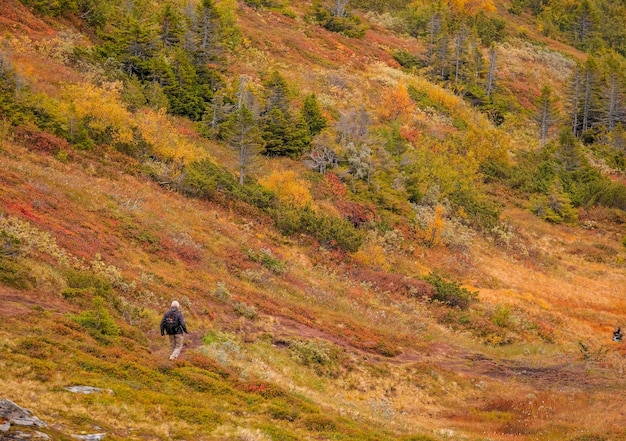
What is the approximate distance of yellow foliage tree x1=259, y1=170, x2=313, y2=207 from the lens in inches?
1437

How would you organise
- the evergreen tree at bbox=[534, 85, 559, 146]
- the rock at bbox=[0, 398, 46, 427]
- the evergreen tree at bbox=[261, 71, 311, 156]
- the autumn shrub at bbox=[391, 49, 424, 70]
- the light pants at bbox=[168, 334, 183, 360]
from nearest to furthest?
the rock at bbox=[0, 398, 46, 427] → the light pants at bbox=[168, 334, 183, 360] → the evergreen tree at bbox=[261, 71, 311, 156] → the evergreen tree at bbox=[534, 85, 559, 146] → the autumn shrub at bbox=[391, 49, 424, 70]

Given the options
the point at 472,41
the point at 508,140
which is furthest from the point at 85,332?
the point at 472,41

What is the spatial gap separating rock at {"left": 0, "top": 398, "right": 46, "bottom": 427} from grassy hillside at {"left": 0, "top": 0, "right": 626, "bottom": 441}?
21 centimetres

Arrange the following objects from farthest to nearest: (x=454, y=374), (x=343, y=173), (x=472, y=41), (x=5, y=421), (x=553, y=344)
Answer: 1. (x=472, y=41)
2. (x=343, y=173)
3. (x=553, y=344)
4. (x=454, y=374)
5. (x=5, y=421)

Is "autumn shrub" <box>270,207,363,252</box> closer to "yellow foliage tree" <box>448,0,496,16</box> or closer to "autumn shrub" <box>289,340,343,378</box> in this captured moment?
"autumn shrub" <box>289,340,343,378</box>

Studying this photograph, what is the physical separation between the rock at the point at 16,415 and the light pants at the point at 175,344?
253 inches

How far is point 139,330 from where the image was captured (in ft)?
52.7

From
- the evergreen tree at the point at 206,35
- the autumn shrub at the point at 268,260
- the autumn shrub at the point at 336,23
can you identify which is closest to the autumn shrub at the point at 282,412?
the autumn shrub at the point at 268,260

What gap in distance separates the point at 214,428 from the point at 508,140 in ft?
185

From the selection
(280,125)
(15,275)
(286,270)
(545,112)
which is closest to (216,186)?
(286,270)

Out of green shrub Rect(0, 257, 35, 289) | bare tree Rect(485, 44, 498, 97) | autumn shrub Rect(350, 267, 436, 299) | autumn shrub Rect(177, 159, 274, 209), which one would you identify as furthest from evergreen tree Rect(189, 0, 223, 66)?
bare tree Rect(485, 44, 498, 97)

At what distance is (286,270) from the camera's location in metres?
28.5

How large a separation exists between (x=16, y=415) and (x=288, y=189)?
28809 millimetres

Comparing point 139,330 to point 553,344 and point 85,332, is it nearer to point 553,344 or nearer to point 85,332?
point 85,332
